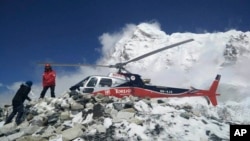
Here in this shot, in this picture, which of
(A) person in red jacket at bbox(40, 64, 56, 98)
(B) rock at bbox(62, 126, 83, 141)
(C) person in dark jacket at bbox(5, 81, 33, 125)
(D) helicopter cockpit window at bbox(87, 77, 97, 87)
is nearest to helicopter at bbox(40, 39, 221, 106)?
(D) helicopter cockpit window at bbox(87, 77, 97, 87)

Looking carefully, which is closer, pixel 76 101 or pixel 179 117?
pixel 179 117

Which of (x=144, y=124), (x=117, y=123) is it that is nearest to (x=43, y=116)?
(x=117, y=123)

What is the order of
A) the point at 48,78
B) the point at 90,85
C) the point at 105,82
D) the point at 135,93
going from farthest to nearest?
the point at 135,93 → the point at 105,82 → the point at 90,85 → the point at 48,78

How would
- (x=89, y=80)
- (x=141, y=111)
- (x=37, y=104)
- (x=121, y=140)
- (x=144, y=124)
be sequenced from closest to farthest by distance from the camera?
(x=121, y=140) < (x=144, y=124) < (x=141, y=111) < (x=37, y=104) < (x=89, y=80)

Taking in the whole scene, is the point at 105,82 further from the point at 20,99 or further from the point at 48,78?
the point at 20,99

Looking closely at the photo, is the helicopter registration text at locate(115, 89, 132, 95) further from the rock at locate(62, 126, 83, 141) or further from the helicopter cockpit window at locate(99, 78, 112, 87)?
the rock at locate(62, 126, 83, 141)

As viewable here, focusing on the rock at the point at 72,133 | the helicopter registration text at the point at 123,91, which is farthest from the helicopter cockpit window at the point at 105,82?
the rock at the point at 72,133

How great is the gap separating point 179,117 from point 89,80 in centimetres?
670

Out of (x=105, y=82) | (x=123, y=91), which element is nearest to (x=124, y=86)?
(x=123, y=91)

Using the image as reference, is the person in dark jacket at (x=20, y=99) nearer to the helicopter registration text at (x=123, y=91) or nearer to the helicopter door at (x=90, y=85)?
the helicopter door at (x=90, y=85)

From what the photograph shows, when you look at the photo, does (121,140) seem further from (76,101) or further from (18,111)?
(18,111)

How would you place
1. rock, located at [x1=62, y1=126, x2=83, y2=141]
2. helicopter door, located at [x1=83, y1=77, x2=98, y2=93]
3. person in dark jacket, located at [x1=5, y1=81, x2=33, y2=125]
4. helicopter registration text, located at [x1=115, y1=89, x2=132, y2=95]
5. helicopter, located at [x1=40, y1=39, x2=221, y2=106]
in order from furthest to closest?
helicopter registration text, located at [x1=115, y1=89, x2=132, y2=95], helicopter, located at [x1=40, y1=39, x2=221, y2=106], helicopter door, located at [x1=83, y1=77, x2=98, y2=93], person in dark jacket, located at [x1=5, y1=81, x2=33, y2=125], rock, located at [x1=62, y1=126, x2=83, y2=141]

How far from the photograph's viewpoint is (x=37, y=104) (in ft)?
57.7

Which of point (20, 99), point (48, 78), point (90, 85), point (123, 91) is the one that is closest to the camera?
point (20, 99)
